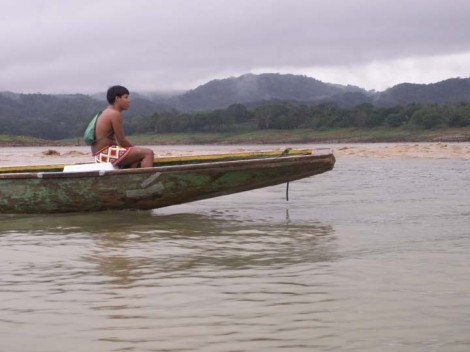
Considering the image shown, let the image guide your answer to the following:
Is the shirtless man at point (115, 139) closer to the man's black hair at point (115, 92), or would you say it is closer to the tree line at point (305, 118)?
the man's black hair at point (115, 92)

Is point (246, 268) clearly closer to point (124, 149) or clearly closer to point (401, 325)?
point (401, 325)

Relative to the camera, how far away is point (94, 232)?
24.1 ft

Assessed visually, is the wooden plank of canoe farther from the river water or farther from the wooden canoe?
the river water

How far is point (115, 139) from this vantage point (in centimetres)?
906

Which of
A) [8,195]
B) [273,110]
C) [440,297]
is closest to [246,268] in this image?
[440,297]

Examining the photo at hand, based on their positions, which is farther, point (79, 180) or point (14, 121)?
point (14, 121)

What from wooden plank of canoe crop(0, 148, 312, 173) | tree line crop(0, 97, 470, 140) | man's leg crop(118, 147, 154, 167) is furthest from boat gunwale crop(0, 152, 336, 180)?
tree line crop(0, 97, 470, 140)

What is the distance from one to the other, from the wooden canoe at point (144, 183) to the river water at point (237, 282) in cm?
27

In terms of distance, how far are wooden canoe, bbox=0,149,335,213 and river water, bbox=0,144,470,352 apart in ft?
0.88

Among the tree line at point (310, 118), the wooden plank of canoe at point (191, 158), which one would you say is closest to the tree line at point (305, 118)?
the tree line at point (310, 118)

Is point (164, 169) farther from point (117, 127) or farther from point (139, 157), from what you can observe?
point (117, 127)

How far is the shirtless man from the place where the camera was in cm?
882

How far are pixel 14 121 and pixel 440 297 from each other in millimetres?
143690

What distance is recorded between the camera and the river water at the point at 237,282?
3443mm
